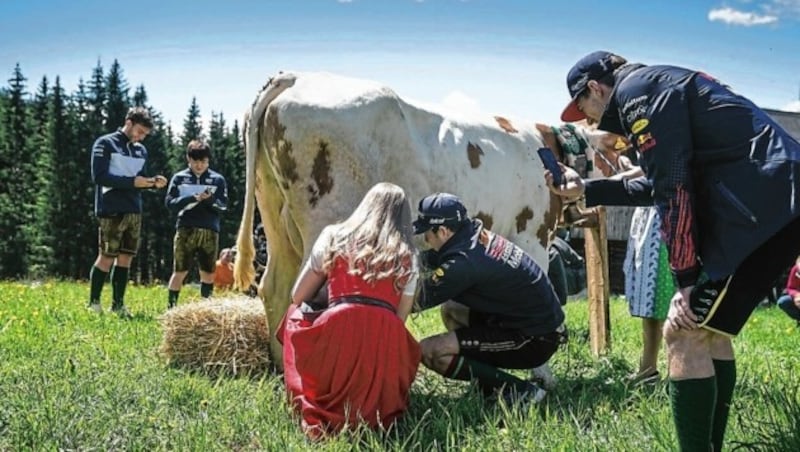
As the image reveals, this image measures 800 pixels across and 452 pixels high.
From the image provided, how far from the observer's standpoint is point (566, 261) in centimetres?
1084

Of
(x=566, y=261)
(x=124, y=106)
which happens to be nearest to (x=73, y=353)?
(x=566, y=261)

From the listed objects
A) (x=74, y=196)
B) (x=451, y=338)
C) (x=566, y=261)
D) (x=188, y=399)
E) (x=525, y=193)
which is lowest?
(x=74, y=196)

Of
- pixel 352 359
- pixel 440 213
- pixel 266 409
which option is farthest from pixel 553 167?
pixel 266 409

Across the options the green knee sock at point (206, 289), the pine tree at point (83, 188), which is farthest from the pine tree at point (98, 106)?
the green knee sock at point (206, 289)

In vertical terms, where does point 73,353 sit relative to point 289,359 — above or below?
below

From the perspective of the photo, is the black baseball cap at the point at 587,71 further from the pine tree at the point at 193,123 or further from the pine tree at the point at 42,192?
the pine tree at the point at 193,123

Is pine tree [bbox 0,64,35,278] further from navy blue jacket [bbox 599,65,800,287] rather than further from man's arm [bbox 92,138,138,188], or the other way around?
navy blue jacket [bbox 599,65,800,287]

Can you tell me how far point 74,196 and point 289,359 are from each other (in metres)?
49.7

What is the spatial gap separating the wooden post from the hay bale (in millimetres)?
2677

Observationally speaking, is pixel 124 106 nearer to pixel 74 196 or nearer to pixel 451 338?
pixel 74 196

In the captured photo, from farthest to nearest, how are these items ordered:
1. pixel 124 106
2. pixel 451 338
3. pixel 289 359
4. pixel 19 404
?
pixel 124 106 → pixel 451 338 → pixel 289 359 → pixel 19 404

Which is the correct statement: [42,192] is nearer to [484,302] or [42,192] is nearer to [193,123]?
[193,123]

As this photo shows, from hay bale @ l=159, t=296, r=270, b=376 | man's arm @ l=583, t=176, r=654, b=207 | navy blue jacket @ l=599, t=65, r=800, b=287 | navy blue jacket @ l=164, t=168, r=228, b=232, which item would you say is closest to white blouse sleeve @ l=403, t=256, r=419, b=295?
man's arm @ l=583, t=176, r=654, b=207

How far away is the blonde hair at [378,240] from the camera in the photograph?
13.7 ft
